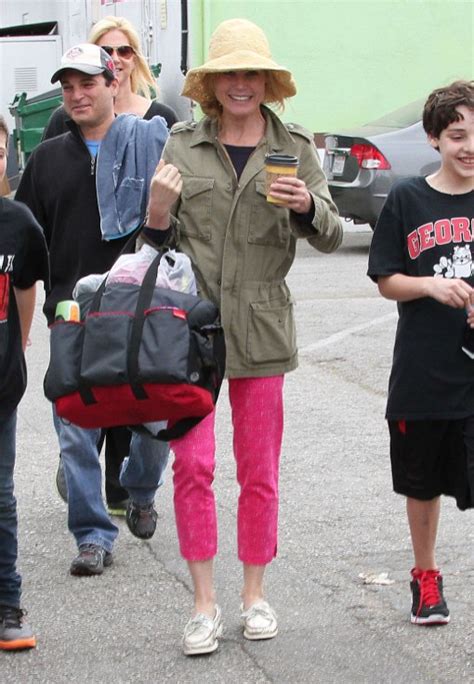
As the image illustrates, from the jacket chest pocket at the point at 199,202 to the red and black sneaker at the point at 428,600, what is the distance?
53.2 inches

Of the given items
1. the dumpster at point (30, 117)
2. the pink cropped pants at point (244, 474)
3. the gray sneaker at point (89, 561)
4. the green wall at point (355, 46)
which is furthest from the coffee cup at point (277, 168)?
the dumpster at point (30, 117)

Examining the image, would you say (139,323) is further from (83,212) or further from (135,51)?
(135,51)

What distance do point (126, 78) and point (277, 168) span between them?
217 cm

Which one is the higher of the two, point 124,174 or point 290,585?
point 124,174

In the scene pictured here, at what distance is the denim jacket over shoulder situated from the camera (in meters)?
5.31

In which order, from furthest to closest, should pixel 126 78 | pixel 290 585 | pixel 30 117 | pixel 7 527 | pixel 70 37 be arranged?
pixel 70 37
pixel 30 117
pixel 126 78
pixel 290 585
pixel 7 527

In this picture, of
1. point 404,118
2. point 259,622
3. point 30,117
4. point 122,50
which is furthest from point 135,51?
point 30,117

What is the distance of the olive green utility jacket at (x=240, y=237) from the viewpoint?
4602 mm

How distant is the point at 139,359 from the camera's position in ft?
13.7

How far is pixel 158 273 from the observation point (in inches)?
173

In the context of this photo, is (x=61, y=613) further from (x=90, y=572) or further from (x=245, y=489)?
(x=245, y=489)

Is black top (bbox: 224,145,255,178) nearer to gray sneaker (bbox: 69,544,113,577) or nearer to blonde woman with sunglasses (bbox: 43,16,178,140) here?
blonde woman with sunglasses (bbox: 43,16,178,140)

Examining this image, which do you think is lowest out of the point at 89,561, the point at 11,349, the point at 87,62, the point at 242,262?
the point at 89,561

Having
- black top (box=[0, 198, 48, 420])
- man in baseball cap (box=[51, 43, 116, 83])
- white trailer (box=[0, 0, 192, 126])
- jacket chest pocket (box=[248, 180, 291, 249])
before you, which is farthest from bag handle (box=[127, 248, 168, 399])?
white trailer (box=[0, 0, 192, 126])
